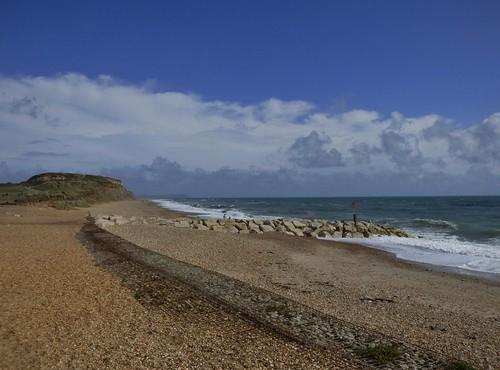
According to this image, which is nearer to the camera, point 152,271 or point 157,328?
point 157,328

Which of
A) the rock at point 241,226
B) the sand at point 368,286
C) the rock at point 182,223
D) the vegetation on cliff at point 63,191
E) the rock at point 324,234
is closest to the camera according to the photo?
the sand at point 368,286

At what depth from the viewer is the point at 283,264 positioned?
14883 mm

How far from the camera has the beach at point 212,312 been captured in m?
6.21

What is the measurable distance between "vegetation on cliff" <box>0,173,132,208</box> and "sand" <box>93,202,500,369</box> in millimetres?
28696

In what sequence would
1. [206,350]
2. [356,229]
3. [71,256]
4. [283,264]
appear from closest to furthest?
[206,350]
[71,256]
[283,264]
[356,229]

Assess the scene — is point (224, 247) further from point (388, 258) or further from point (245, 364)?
point (245, 364)

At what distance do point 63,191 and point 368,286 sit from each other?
54.8m

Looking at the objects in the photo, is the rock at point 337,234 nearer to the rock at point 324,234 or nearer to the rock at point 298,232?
the rock at point 324,234

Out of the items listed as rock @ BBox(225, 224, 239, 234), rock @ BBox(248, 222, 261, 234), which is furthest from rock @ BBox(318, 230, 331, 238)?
rock @ BBox(225, 224, 239, 234)

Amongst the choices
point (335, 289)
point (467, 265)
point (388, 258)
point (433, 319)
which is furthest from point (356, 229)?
point (433, 319)

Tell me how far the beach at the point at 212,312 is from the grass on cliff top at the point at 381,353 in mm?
365

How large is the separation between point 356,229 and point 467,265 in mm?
11989

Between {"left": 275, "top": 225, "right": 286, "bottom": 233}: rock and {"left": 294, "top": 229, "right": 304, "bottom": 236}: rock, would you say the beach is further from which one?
{"left": 275, "top": 225, "right": 286, "bottom": 233}: rock

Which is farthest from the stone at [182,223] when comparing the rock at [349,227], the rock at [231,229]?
the rock at [349,227]
